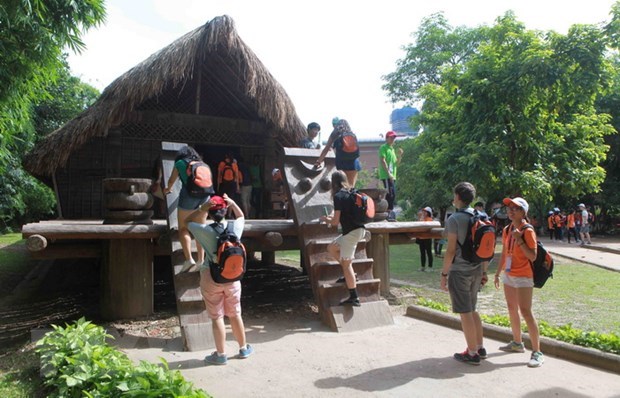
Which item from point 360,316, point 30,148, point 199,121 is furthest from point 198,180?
point 30,148

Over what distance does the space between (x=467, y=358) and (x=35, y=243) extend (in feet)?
16.1

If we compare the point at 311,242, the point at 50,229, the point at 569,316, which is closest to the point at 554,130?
the point at 569,316

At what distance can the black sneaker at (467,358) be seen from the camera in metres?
4.45

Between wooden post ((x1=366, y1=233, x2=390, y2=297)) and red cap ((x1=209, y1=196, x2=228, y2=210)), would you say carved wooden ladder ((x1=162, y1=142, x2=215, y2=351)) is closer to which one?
red cap ((x1=209, y1=196, x2=228, y2=210))

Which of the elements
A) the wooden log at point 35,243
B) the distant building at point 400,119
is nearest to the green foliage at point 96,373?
the wooden log at point 35,243

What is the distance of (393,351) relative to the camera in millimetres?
4934

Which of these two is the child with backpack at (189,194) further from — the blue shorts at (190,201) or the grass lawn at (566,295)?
the grass lawn at (566,295)

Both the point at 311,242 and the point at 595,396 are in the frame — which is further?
the point at 311,242

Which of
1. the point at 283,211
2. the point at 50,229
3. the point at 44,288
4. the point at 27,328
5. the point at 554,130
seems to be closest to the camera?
the point at 50,229

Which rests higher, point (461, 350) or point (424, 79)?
point (424, 79)

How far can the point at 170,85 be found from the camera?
983 centimetres

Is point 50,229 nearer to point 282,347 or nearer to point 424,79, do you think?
point 282,347

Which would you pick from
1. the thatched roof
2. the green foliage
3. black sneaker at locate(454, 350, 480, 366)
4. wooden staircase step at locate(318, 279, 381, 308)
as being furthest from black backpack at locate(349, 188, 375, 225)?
the thatched roof

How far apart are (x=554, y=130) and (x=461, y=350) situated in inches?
453
